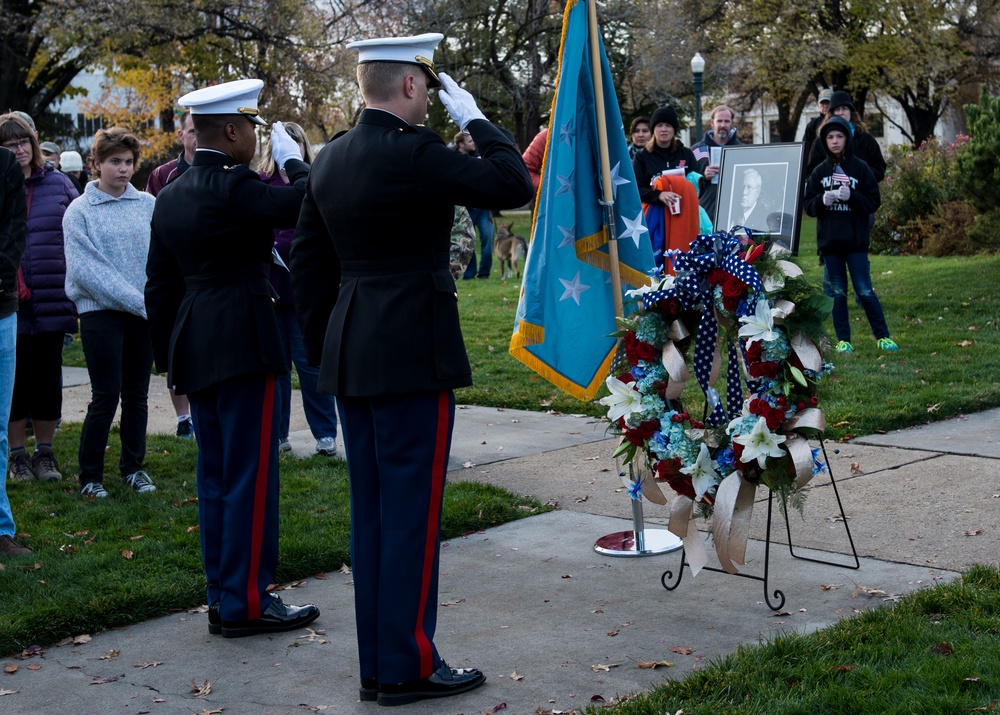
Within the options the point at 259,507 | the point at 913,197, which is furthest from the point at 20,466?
the point at 913,197

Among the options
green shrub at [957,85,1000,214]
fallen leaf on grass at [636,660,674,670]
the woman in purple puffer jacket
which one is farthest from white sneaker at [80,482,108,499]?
green shrub at [957,85,1000,214]

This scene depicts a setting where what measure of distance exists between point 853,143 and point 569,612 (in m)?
8.18

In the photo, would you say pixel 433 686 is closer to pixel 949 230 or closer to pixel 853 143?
pixel 853 143

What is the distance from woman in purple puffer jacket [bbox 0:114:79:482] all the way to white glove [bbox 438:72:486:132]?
453 centimetres

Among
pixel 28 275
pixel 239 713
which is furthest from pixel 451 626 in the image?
pixel 28 275

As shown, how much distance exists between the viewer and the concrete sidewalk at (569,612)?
4.12 m

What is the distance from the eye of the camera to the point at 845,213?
11055mm

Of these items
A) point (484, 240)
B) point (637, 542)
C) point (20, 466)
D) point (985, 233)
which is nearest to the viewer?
point (637, 542)

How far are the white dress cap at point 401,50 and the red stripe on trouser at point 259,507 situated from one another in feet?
5.27

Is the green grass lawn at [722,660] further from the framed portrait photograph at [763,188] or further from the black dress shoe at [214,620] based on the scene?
the framed portrait photograph at [763,188]

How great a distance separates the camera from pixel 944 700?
3.59 m

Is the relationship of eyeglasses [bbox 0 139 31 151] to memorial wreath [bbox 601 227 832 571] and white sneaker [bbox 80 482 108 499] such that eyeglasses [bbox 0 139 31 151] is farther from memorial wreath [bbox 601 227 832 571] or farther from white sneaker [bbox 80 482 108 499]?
memorial wreath [bbox 601 227 832 571]

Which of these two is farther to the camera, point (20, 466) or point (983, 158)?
point (983, 158)

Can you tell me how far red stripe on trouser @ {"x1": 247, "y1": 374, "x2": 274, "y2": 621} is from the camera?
476 centimetres
